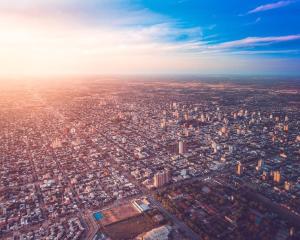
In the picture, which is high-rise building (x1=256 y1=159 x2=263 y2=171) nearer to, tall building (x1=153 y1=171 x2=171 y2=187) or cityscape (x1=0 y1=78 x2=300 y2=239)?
cityscape (x1=0 y1=78 x2=300 y2=239)

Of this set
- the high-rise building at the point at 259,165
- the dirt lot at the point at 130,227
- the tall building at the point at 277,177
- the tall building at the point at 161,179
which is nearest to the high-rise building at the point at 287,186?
the tall building at the point at 277,177

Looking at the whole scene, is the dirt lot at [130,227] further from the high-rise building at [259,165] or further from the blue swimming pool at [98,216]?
the high-rise building at [259,165]

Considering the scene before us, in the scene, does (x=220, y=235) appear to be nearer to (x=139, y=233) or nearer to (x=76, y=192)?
(x=139, y=233)

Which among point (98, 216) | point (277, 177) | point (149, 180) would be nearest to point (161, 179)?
point (149, 180)

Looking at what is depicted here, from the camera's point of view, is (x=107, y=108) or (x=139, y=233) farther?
(x=107, y=108)

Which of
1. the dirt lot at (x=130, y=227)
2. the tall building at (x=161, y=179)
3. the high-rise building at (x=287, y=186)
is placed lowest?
the dirt lot at (x=130, y=227)

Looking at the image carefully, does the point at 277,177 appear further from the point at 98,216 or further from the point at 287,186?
the point at 98,216

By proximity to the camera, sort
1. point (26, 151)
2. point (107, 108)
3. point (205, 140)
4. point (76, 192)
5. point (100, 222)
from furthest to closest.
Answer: point (107, 108) < point (205, 140) < point (26, 151) < point (76, 192) < point (100, 222)

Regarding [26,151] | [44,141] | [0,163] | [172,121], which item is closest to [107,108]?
[172,121]
